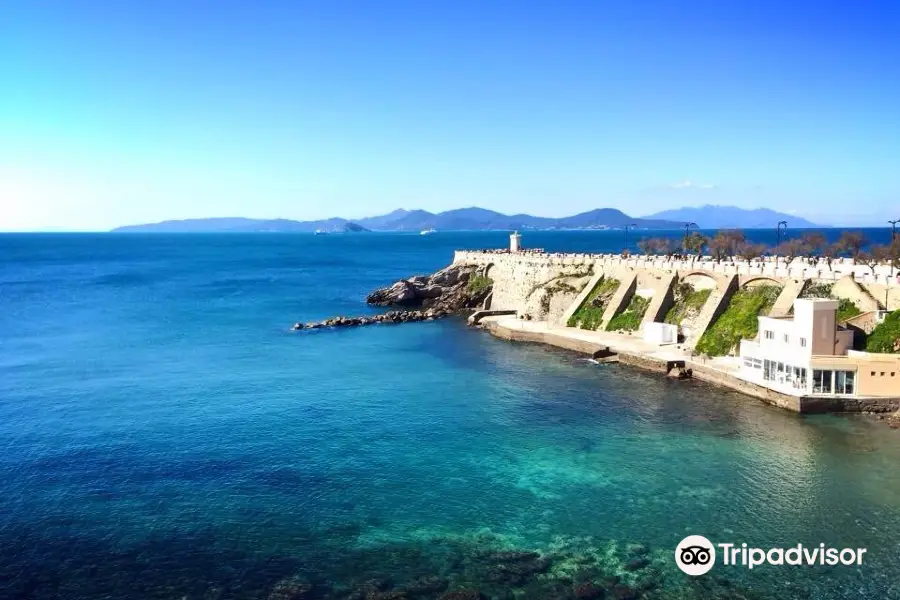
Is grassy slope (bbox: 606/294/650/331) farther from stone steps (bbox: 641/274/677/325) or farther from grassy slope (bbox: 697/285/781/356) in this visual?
grassy slope (bbox: 697/285/781/356)

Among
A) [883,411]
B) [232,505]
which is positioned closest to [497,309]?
[883,411]

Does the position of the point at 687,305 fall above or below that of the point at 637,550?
above

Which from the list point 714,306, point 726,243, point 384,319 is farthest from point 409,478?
point 726,243

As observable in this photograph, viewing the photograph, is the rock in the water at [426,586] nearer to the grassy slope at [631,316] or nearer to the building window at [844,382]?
the building window at [844,382]

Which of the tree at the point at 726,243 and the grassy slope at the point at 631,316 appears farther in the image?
the tree at the point at 726,243

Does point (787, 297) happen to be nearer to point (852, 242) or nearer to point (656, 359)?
point (656, 359)

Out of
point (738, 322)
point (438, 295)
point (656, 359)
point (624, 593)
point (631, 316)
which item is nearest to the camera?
point (624, 593)

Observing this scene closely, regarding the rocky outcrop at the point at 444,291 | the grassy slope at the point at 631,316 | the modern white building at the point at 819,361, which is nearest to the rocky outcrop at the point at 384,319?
the rocky outcrop at the point at 444,291
